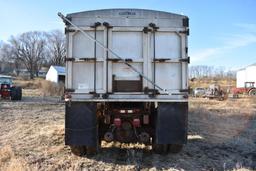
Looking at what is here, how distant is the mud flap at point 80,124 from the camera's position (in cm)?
956

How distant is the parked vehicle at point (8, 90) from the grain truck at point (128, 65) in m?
26.6

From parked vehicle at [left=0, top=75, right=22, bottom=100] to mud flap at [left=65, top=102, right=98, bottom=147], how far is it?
26.8 meters

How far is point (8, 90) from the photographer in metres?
36.5

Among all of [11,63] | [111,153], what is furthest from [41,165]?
[11,63]

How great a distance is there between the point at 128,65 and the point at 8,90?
2871 cm

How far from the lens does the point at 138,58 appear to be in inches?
385

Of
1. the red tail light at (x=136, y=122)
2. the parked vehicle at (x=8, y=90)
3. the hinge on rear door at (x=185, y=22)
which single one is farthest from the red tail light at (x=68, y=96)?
the parked vehicle at (x=8, y=90)

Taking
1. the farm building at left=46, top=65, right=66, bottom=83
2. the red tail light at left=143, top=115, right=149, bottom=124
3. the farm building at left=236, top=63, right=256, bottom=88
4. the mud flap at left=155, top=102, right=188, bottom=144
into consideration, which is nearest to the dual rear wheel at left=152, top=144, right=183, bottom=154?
the mud flap at left=155, top=102, right=188, bottom=144

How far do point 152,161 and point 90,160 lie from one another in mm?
1381

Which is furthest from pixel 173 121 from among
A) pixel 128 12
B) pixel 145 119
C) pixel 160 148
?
pixel 128 12

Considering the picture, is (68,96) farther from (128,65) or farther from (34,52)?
(34,52)

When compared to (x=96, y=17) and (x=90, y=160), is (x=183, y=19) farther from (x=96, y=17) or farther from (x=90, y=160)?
(x=90, y=160)

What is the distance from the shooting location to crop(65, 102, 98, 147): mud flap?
9562mm

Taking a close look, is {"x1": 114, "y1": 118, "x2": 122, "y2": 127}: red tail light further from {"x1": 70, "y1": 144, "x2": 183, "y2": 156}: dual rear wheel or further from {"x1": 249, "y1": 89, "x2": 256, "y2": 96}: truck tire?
{"x1": 249, "y1": 89, "x2": 256, "y2": 96}: truck tire
